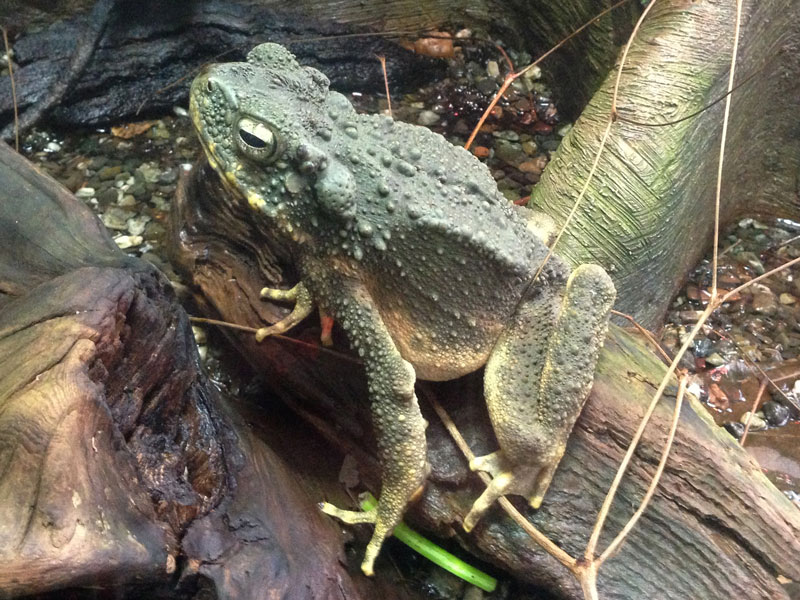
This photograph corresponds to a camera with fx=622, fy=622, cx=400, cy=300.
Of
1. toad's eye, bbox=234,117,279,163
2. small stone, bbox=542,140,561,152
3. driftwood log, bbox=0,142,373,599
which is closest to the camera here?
driftwood log, bbox=0,142,373,599

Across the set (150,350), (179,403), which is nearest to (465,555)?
(179,403)

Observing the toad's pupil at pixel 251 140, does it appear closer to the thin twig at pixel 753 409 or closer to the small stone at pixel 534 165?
the small stone at pixel 534 165

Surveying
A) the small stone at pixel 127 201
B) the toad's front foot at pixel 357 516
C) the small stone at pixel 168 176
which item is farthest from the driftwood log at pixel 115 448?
the small stone at pixel 168 176

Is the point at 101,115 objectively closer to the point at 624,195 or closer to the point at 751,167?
the point at 624,195

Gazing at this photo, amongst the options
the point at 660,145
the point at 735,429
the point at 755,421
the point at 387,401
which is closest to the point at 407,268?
the point at 387,401

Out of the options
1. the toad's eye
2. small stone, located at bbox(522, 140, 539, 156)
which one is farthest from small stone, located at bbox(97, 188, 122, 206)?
small stone, located at bbox(522, 140, 539, 156)

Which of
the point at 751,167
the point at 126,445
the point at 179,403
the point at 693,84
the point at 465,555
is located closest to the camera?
the point at 126,445

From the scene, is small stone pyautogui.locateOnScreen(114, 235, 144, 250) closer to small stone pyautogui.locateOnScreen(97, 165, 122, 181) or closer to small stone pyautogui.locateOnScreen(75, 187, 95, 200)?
small stone pyautogui.locateOnScreen(75, 187, 95, 200)
